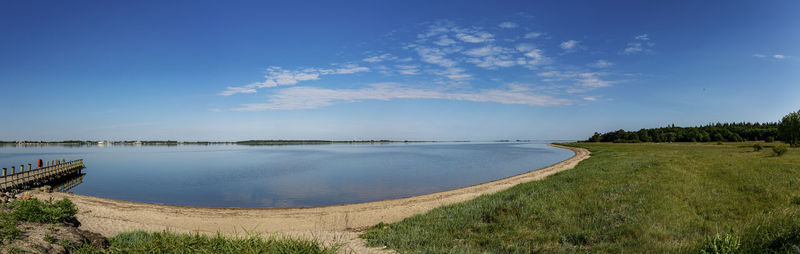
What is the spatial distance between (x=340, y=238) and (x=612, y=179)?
43.7 ft

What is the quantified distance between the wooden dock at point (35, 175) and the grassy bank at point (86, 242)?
2326 cm

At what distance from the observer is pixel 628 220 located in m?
8.55

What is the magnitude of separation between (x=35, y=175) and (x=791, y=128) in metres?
84.2

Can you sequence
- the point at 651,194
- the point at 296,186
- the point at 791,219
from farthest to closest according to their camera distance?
the point at 296,186 < the point at 651,194 < the point at 791,219

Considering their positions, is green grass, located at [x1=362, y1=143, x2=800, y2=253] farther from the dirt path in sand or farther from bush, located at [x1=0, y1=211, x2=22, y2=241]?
bush, located at [x1=0, y1=211, x2=22, y2=241]

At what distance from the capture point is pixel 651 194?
1146cm

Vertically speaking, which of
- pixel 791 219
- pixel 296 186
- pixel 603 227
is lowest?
pixel 296 186

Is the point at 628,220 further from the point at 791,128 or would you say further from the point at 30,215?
the point at 791,128

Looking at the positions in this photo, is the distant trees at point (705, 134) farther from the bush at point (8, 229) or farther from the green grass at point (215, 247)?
the bush at point (8, 229)

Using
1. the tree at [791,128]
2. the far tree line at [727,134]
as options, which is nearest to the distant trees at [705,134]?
the far tree line at [727,134]

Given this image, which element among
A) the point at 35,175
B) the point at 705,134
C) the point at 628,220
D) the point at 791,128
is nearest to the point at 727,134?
the point at 705,134

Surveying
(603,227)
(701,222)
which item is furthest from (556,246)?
(701,222)

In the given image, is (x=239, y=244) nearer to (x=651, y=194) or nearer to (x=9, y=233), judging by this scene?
(x=9, y=233)

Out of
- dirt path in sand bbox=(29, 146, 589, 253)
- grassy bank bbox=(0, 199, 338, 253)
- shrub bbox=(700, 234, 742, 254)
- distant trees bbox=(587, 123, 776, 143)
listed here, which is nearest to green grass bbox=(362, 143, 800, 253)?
shrub bbox=(700, 234, 742, 254)
